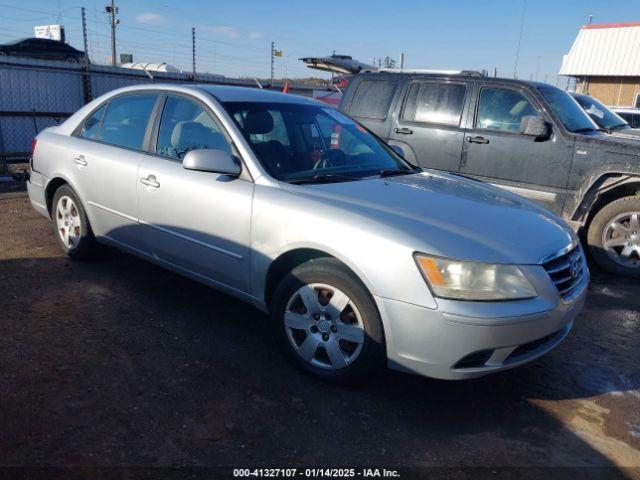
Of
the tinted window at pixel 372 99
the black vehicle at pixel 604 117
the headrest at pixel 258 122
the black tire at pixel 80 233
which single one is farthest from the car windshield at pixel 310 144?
the black vehicle at pixel 604 117

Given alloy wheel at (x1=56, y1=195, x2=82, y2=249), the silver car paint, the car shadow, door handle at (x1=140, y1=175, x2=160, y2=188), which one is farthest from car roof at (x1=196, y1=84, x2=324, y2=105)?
alloy wheel at (x1=56, y1=195, x2=82, y2=249)

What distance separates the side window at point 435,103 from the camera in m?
6.51

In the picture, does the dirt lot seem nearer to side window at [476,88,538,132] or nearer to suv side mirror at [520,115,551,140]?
suv side mirror at [520,115,551,140]

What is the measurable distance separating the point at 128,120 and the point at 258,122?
132 centimetres

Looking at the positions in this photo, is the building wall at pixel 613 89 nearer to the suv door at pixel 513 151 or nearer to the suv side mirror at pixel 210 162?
the suv door at pixel 513 151

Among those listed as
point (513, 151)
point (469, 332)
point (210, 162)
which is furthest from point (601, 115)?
point (210, 162)

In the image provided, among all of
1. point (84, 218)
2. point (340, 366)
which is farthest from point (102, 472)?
point (84, 218)

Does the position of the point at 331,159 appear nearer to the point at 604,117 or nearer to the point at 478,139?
the point at 478,139

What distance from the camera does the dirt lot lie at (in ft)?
8.63

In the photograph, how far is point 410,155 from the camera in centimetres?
667

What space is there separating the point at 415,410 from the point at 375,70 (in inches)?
216

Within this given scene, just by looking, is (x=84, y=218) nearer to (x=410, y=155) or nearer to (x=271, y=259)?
(x=271, y=259)

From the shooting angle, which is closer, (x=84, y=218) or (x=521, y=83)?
(x=84, y=218)

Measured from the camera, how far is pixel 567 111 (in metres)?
6.18
